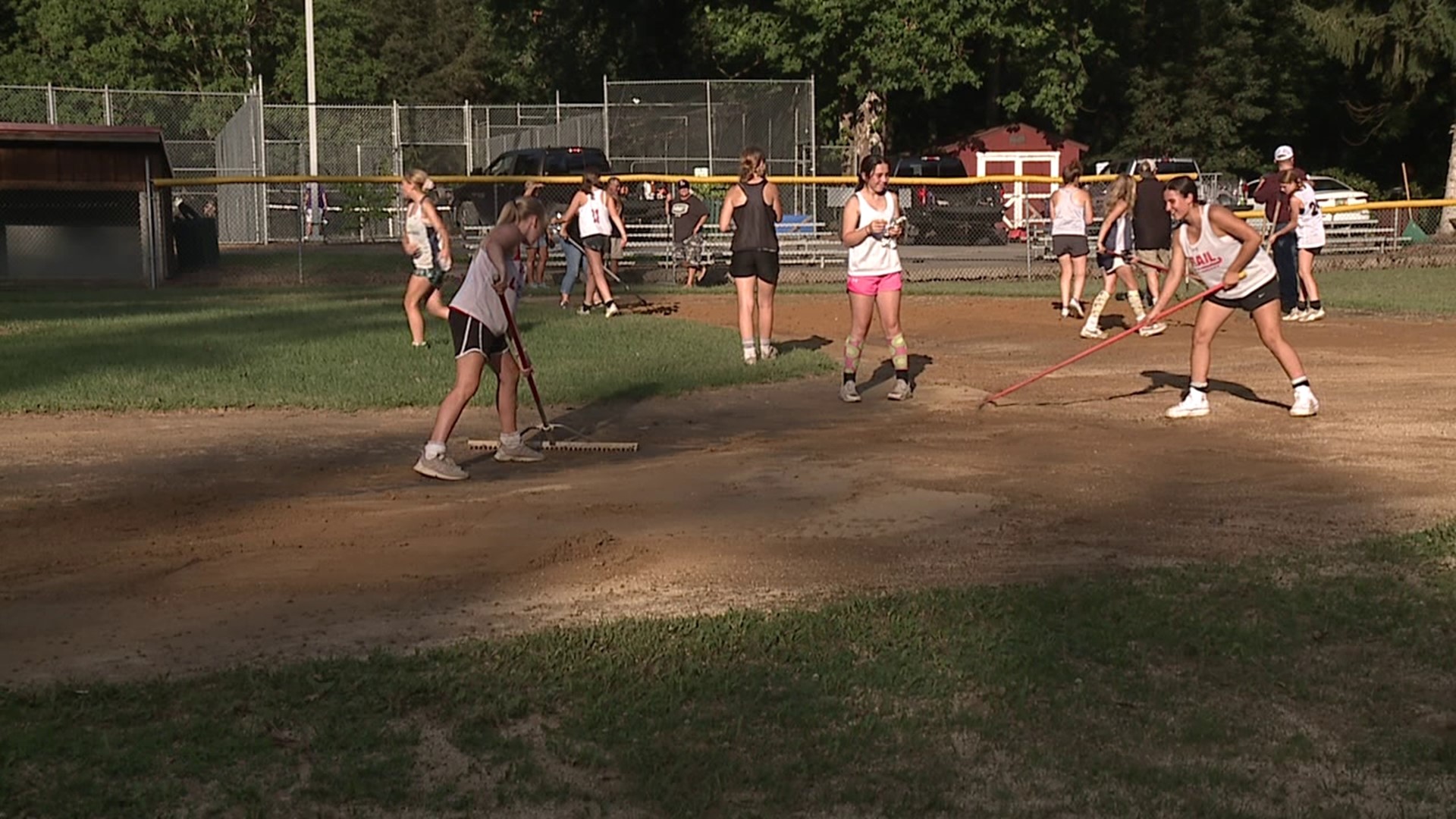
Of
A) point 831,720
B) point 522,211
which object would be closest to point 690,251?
point 522,211

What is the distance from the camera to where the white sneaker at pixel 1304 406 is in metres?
12.8

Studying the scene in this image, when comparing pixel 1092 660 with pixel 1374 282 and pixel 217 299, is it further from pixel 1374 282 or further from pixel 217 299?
pixel 1374 282

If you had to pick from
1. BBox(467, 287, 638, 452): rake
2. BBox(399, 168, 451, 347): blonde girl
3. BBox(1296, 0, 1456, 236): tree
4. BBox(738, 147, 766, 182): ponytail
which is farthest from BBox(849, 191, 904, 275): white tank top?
BBox(1296, 0, 1456, 236): tree

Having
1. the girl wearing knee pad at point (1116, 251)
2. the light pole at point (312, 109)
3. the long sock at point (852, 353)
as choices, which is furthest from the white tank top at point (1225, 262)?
the light pole at point (312, 109)

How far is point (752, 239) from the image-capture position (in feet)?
51.8

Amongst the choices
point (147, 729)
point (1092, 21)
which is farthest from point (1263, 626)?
point (1092, 21)

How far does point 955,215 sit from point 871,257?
63.1 ft

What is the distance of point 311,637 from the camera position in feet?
22.9

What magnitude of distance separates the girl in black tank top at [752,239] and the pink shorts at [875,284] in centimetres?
205

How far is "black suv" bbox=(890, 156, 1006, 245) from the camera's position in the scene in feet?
105

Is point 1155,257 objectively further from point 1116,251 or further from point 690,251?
point 690,251

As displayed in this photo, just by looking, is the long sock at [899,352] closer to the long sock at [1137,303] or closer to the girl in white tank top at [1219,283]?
the girl in white tank top at [1219,283]

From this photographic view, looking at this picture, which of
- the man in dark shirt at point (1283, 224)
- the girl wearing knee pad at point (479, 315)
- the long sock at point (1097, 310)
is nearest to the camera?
the girl wearing knee pad at point (479, 315)

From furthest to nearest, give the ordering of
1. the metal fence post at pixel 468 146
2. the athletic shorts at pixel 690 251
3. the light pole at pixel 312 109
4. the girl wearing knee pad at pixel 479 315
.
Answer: the metal fence post at pixel 468 146, the light pole at pixel 312 109, the athletic shorts at pixel 690 251, the girl wearing knee pad at pixel 479 315
